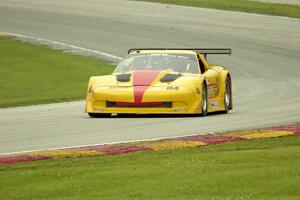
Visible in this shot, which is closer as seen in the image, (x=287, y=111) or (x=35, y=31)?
(x=287, y=111)

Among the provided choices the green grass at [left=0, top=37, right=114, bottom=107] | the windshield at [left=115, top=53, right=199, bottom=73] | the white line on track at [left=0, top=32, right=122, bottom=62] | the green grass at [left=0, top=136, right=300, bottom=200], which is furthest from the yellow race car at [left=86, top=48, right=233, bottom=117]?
the white line on track at [left=0, top=32, right=122, bottom=62]

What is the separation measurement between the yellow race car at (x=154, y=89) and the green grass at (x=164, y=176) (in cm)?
561

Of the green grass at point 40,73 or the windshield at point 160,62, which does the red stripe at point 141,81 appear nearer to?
the windshield at point 160,62

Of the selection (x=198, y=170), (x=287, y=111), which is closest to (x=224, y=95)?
(x=287, y=111)

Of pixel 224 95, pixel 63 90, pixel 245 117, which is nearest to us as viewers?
pixel 245 117

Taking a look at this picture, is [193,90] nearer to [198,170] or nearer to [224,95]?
[224,95]

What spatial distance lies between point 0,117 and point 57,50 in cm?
1423

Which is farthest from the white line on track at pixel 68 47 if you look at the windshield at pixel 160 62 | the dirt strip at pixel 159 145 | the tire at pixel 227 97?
the dirt strip at pixel 159 145

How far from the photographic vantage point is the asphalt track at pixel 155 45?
16578 mm

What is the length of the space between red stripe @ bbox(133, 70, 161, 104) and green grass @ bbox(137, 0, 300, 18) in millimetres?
22615

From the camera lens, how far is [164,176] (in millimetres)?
11172

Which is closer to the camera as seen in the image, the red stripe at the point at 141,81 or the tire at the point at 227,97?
the red stripe at the point at 141,81

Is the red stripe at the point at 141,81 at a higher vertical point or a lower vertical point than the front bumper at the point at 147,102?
higher

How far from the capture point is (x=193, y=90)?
19.5 meters
